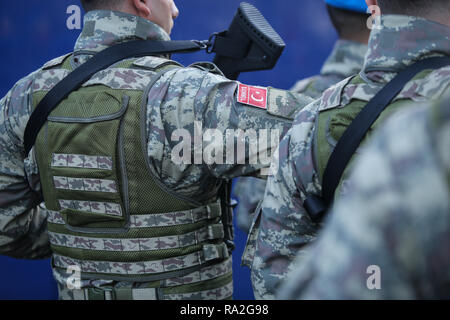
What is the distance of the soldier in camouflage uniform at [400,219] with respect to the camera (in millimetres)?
416

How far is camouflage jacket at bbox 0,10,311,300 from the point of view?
1604 millimetres

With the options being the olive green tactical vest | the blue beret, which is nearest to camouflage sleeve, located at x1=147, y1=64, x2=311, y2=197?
the olive green tactical vest

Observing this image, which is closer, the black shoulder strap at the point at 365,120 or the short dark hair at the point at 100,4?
the black shoulder strap at the point at 365,120

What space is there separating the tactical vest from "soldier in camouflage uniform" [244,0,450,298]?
1.18 feet

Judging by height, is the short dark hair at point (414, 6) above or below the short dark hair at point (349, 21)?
above

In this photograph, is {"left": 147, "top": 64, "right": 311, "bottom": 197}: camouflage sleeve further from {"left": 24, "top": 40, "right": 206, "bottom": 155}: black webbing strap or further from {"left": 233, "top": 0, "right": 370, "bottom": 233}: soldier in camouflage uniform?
{"left": 233, "top": 0, "right": 370, "bottom": 233}: soldier in camouflage uniform

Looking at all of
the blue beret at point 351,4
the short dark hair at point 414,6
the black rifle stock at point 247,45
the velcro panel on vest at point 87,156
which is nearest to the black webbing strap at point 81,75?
the velcro panel on vest at point 87,156

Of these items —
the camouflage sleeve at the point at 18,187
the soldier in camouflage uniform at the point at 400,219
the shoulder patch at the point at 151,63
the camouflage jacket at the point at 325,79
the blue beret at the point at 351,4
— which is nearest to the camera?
the soldier in camouflage uniform at the point at 400,219

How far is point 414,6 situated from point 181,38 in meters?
2.15

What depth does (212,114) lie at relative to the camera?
1.60 meters

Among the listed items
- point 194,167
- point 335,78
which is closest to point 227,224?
point 194,167

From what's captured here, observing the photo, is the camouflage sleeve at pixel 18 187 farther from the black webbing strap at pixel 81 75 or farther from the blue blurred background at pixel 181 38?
the blue blurred background at pixel 181 38

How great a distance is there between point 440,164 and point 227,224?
Result: 4.90 ft

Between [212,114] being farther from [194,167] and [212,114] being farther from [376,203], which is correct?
[376,203]
